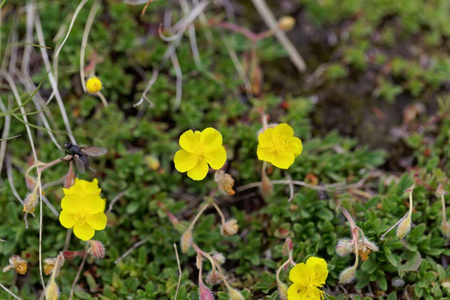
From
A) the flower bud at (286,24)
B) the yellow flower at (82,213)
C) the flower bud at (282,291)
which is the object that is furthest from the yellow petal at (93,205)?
the flower bud at (286,24)

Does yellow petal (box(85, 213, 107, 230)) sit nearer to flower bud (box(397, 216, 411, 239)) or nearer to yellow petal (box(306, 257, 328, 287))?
yellow petal (box(306, 257, 328, 287))

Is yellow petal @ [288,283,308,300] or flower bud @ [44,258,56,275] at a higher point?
yellow petal @ [288,283,308,300]

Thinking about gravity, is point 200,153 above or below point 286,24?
below

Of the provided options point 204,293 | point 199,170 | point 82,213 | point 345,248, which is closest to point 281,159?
point 199,170

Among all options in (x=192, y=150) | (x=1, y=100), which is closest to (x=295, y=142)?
(x=192, y=150)

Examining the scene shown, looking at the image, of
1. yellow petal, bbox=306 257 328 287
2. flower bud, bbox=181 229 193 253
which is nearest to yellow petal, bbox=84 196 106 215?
→ flower bud, bbox=181 229 193 253

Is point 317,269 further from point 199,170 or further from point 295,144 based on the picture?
point 199,170
